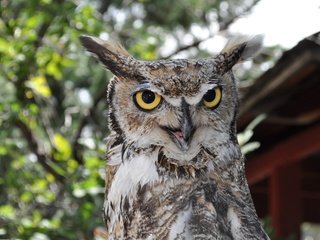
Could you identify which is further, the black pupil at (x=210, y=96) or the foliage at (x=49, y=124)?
the foliage at (x=49, y=124)

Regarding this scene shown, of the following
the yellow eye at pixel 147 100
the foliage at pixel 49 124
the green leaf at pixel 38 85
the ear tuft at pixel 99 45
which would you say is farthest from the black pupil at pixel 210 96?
the green leaf at pixel 38 85

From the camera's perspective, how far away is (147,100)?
1.94 metres

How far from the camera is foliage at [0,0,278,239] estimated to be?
338cm

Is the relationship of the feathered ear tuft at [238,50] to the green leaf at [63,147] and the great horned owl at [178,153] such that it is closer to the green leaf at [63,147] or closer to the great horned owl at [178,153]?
the great horned owl at [178,153]

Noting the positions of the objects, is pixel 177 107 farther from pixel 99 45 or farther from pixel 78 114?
pixel 78 114

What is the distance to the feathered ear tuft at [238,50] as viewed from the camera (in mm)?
2027

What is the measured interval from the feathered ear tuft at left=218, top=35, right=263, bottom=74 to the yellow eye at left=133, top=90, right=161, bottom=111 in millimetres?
212

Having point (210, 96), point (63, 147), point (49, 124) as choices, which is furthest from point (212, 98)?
point (49, 124)

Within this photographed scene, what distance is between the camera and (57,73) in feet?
12.8

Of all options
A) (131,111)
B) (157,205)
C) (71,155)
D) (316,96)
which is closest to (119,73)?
(131,111)

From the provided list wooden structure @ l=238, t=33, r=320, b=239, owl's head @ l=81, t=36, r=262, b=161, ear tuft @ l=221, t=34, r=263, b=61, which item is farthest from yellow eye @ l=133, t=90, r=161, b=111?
wooden structure @ l=238, t=33, r=320, b=239

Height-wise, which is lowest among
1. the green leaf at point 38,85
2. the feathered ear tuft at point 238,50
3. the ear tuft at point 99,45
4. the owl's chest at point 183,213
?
the owl's chest at point 183,213

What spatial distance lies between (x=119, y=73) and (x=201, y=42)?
2.74m

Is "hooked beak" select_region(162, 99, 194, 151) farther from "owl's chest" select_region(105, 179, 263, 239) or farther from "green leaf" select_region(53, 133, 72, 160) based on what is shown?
"green leaf" select_region(53, 133, 72, 160)
